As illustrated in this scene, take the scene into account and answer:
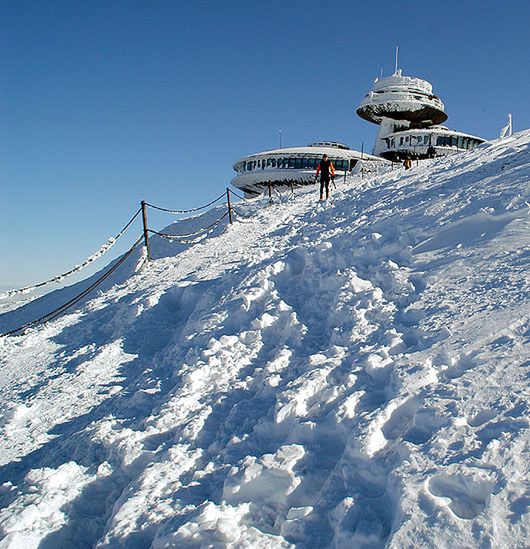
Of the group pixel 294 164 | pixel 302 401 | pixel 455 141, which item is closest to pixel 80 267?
pixel 302 401

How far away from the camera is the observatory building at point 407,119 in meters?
45.1

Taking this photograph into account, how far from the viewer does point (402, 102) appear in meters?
46.6

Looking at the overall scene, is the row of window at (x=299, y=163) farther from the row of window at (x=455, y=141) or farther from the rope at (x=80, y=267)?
the rope at (x=80, y=267)

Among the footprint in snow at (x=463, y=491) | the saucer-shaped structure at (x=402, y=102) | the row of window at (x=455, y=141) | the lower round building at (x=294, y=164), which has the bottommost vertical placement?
the footprint in snow at (x=463, y=491)

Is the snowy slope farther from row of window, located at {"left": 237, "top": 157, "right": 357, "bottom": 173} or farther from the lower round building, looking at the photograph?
row of window, located at {"left": 237, "top": 157, "right": 357, "bottom": 173}

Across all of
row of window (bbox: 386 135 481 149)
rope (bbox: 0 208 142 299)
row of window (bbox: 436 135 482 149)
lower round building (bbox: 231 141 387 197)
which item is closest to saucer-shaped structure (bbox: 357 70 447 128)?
row of window (bbox: 386 135 481 149)

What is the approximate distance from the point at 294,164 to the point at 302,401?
41.0m

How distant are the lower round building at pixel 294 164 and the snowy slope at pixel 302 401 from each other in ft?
113

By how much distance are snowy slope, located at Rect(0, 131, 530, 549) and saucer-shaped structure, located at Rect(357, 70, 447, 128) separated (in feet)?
133

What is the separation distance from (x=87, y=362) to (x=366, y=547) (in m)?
5.57

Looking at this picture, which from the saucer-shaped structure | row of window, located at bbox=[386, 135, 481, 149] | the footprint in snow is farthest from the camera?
the saucer-shaped structure

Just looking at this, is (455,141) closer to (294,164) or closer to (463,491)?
(294,164)

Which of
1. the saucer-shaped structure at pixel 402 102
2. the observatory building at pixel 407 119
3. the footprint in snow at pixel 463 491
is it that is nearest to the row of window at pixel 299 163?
the observatory building at pixel 407 119

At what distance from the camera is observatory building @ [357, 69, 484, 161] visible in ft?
148
